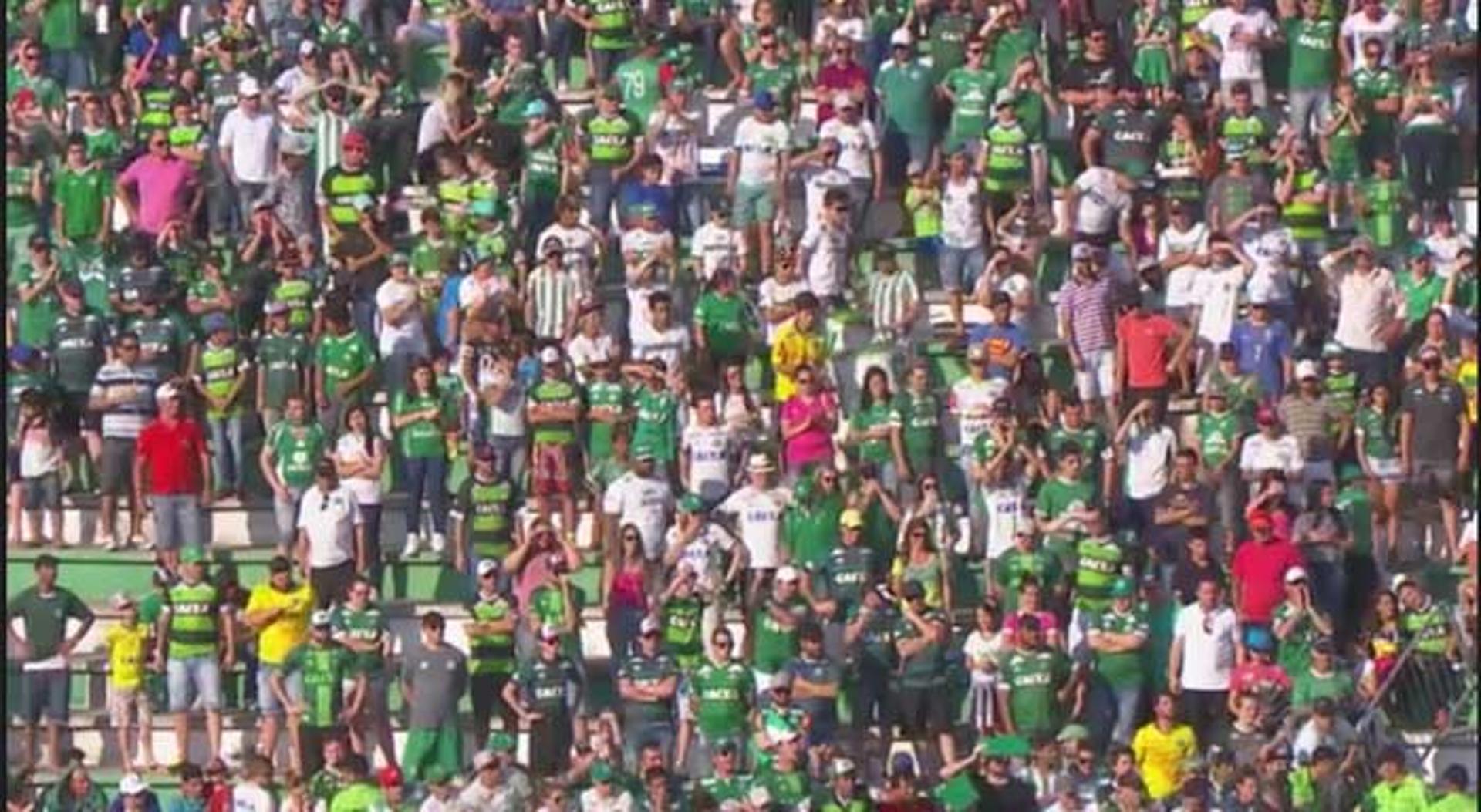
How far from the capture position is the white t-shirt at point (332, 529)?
30.7 meters

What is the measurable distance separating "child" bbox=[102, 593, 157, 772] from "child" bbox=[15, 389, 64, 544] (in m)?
1.16

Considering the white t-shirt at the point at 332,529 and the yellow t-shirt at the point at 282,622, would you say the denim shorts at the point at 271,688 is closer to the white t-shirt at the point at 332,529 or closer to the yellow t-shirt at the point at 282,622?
the yellow t-shirt at the point at 282,622

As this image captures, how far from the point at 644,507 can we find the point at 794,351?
139 centimetres

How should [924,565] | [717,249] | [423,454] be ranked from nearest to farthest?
[924,565], [423,454], [717,249]

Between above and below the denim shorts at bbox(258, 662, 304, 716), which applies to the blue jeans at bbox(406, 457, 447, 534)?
above

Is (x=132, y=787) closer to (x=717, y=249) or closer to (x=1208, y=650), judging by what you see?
(x=717, y=249)

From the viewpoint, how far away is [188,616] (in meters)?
30.4

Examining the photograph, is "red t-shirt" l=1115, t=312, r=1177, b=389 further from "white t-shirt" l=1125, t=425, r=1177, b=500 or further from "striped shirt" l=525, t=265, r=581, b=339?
"striped shirt" l=525, t=265, r=581, b=339

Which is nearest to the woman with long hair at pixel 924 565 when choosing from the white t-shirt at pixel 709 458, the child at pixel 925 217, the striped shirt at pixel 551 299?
the white t-shirt at pixel 709 458

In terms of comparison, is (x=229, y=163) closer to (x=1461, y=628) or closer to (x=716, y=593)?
(x=716, y=593)

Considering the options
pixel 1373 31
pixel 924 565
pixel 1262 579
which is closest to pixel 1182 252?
pixel 1373 31

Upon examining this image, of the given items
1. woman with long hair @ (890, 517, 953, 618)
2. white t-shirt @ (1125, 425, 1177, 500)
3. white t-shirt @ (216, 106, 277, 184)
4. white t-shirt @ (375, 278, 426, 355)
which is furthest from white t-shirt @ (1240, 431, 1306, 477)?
white t-shirt @ (216, 106, 277, 184)

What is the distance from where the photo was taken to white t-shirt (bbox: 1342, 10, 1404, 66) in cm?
3312

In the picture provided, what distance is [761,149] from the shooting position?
32375 mm
